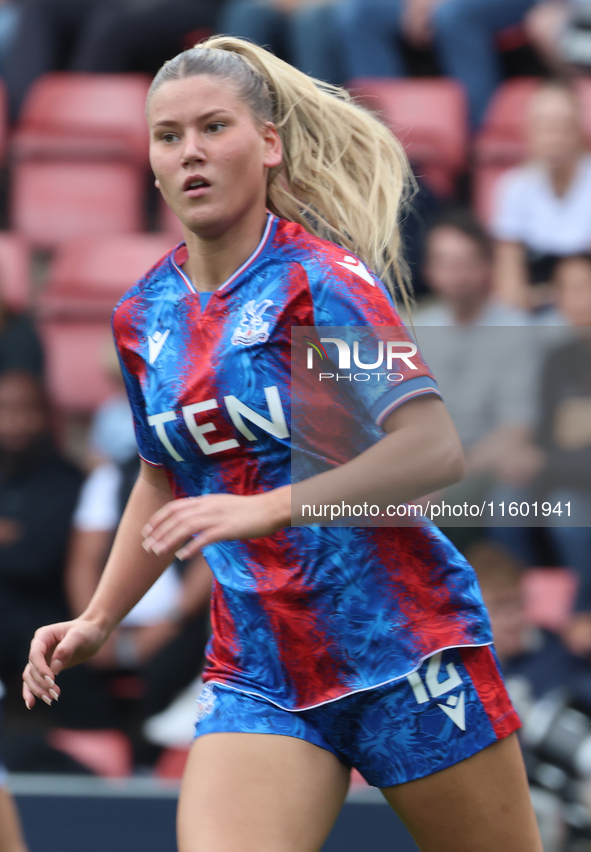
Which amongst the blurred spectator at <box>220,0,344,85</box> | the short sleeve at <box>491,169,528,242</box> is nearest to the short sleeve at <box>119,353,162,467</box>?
the short sleeve at <box>491,169,528,242</box>

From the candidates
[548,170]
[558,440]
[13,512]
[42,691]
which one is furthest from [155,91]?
[548,170]

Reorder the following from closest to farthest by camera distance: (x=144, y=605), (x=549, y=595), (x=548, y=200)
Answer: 1. (x=549, y=595)
2. (x=144, y=605)
3. (x=548, y=200)

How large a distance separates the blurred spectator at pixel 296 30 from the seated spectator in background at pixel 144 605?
248cm

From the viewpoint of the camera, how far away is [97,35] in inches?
227

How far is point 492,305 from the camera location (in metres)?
4.17

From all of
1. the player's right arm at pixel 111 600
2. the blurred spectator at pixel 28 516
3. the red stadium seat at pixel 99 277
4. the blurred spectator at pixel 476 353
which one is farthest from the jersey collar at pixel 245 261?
the red stadium seat at pixel 99 277

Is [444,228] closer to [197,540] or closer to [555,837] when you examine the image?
[555,837]

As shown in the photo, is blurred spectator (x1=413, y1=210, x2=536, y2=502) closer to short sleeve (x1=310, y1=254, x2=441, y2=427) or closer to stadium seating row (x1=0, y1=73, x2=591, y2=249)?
stadium seating row (x1=0, y1=73, x2=591, y2=249)

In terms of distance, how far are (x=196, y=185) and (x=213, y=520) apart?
0.56 meters

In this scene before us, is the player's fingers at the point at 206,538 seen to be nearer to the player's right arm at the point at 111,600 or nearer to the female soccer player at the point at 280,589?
the female soccer player at the point at 280,589

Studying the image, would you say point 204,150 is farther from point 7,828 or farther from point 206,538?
point 7,828

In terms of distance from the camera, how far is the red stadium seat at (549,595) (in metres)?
3.61

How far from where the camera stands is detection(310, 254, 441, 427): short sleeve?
5.32 feet

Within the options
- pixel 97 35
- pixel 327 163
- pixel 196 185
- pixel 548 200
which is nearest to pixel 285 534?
pixel 196 185
